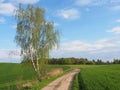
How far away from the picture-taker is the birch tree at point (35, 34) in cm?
4756

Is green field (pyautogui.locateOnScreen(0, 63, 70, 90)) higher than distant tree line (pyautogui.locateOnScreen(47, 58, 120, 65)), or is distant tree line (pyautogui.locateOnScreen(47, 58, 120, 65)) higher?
distant tree line (pyautogui.locateOnScreen(47, 58, 120, 65))

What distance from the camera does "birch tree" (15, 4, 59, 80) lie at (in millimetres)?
47562

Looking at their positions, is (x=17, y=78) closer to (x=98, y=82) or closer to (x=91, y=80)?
(x=91, y=80)

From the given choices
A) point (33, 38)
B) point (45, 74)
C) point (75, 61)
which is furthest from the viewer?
point (75, 61)

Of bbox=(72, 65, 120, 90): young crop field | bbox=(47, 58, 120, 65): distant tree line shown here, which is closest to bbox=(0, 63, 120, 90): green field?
bbox=(72, 65, 120, 90): young crop field

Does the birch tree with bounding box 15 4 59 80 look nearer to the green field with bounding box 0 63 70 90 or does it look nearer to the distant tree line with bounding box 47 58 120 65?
the green field with bounding box 0 63 70 90

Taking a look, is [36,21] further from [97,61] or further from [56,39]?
[97,61]

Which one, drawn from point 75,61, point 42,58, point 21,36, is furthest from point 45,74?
point 75,61

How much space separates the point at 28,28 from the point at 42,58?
5.16 meters

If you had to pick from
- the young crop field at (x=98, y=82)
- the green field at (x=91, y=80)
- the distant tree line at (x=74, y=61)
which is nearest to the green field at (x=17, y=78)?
the green field at (x=91, y=80)

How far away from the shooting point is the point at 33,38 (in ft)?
156

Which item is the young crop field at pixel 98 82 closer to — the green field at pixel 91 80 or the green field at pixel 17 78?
the green field at pixel 91 80

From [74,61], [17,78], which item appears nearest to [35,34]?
[17,78]

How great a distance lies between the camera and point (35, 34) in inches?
1871
